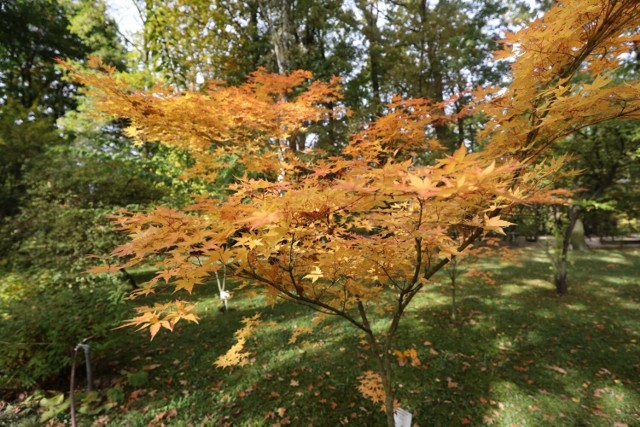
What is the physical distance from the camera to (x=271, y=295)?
7.64 feet

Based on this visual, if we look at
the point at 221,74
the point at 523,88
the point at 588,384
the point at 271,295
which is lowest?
the point at 588,384

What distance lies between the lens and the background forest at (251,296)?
362 centimetres

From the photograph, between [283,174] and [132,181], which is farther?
[132,181]

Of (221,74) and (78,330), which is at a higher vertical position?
(221,74)

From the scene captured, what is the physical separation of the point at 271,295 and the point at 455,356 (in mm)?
3628

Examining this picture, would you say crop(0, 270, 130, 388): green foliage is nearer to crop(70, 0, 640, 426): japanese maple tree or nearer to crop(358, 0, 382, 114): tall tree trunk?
crop(70, 0, 640, 426): japanese maple tree

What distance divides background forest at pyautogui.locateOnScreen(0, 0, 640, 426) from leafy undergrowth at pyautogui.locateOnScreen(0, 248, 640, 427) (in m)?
0.03

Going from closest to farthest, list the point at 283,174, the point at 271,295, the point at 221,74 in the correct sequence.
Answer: the point at 271,295 < the point at 283,174 < the point at 221,74

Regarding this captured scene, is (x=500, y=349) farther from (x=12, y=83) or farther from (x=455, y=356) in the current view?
(x=12, y=83)

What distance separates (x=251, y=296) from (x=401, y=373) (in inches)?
97.3

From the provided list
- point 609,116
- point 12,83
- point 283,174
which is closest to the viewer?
point 609,116

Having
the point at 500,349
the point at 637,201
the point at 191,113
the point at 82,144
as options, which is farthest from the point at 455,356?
the point at 82,144

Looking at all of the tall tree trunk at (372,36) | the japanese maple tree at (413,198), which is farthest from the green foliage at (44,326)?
the tall tree trunk at (372,36)

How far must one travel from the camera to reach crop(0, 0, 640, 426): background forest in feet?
11.9
